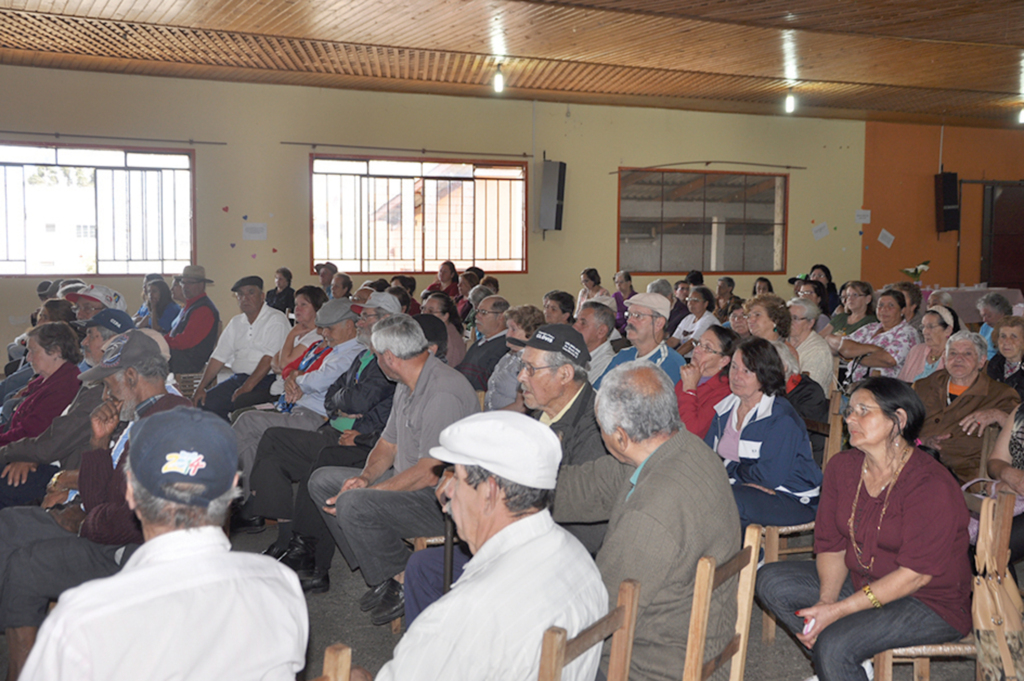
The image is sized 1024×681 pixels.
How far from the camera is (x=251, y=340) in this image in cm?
574

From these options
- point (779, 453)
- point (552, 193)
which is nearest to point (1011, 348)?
point (779, 453)

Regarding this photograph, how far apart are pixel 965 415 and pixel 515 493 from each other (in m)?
3.24

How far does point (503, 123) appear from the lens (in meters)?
10.8

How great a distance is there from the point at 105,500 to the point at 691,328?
18.7 ft

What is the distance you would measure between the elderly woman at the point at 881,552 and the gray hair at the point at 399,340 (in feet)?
5.39

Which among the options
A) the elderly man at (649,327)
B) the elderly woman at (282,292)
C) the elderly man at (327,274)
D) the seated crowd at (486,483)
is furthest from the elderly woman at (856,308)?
the elderly man at (327,274)

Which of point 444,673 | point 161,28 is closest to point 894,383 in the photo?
point 444,673

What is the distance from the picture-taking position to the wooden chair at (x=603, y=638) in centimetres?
127

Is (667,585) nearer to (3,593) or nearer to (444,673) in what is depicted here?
(444,673)

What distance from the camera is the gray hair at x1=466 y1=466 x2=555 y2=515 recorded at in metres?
1.62

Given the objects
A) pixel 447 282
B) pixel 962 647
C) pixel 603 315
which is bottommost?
pixel 962 647

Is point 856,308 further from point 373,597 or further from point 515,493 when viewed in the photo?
point 515,493

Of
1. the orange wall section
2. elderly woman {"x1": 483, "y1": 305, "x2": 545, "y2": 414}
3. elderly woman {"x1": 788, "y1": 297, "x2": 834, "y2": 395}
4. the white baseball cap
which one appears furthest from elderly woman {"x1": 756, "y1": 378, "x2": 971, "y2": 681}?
the orange wall section

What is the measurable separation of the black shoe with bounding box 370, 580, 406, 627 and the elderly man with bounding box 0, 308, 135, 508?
1.29 m
